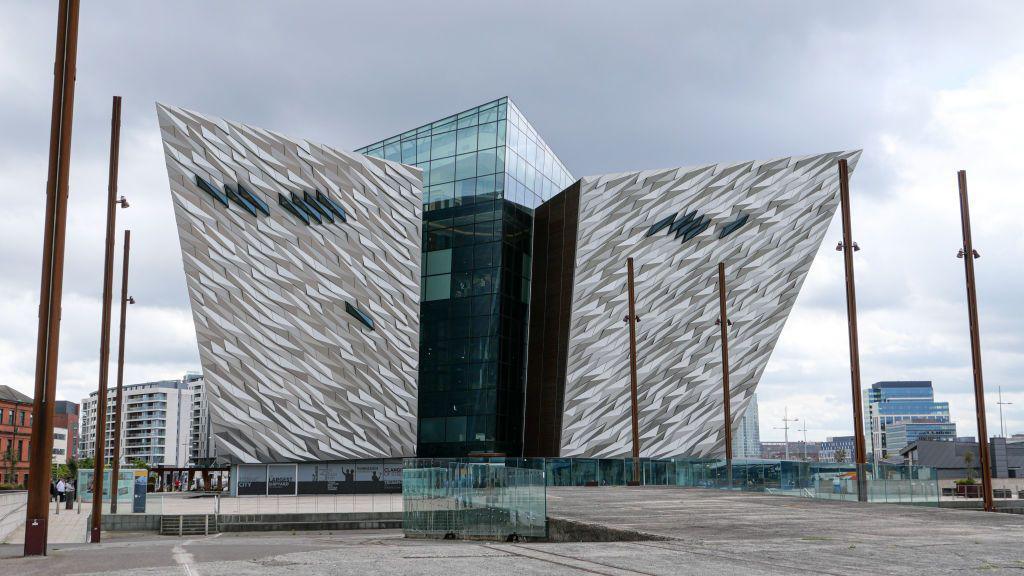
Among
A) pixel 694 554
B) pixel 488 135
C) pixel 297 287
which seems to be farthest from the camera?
pixel 488 135

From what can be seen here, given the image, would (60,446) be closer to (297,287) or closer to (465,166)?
(465,166)

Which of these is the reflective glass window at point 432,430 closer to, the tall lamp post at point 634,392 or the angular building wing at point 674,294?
the angular building wing at point 674,294

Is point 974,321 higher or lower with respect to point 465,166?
lower

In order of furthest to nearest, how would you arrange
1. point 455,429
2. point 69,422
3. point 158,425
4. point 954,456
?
point 158,425 < point 69,422 < point 954,456 < point 455,429

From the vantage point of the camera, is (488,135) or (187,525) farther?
(488,135)

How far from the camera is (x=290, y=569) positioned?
31.4 feet

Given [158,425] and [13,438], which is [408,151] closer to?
[13,438]

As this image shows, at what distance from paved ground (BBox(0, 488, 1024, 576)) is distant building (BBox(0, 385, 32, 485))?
312 ft

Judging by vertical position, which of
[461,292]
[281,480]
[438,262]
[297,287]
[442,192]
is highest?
[442,192]

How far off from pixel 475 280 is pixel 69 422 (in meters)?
123

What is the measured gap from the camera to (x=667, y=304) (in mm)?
48062

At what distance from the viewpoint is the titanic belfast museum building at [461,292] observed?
4309 centimetres

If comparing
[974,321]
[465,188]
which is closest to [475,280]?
[465,188]

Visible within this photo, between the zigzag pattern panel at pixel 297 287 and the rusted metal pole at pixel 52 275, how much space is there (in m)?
28.2
